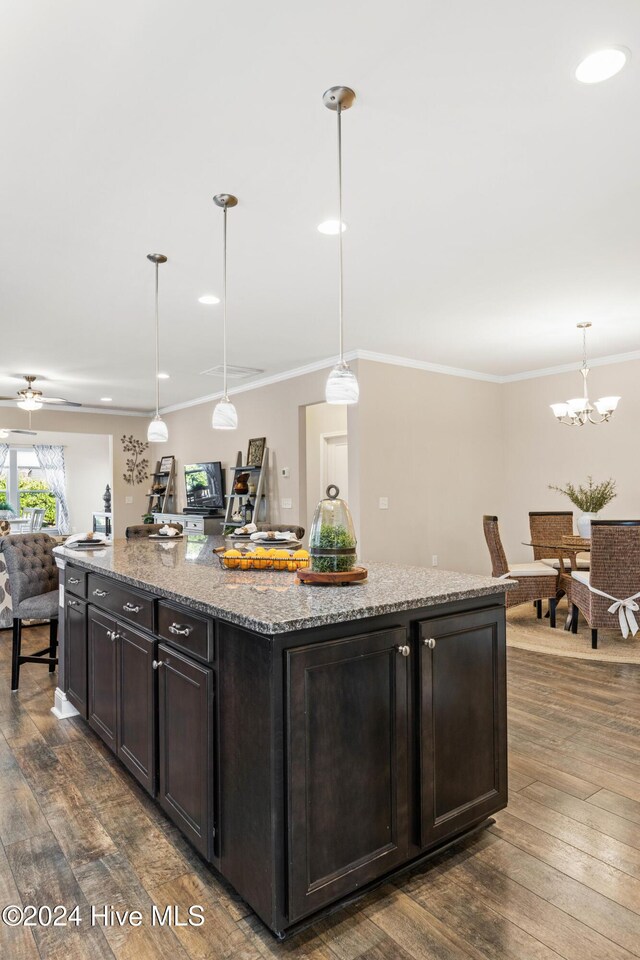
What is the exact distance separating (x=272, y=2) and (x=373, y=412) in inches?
178

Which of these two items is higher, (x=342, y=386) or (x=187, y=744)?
(x=342, y=386)

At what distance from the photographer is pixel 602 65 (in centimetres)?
199

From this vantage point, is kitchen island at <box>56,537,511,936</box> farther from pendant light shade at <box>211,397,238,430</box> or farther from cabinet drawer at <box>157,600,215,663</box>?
pendant light shade at <box>211,397,238,430</box>

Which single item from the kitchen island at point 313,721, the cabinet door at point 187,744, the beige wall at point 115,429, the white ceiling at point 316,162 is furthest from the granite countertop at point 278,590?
the beige wall at point 115,429

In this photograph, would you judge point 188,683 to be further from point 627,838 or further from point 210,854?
point 627,838

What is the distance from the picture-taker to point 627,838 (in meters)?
2.07

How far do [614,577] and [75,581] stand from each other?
3.86 meters

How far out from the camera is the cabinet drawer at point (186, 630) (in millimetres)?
1812

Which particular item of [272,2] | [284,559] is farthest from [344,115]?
[284,559]

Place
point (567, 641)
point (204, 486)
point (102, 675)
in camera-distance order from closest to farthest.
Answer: point (102, 675) → point (567, 641) → point (204, 486)

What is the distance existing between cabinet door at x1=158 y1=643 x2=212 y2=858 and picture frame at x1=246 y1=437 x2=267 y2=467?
540cm

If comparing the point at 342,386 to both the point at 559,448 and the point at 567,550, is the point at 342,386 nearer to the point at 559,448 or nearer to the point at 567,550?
the point at 567,550

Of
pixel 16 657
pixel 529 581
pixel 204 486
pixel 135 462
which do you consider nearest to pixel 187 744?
pixel 16 657

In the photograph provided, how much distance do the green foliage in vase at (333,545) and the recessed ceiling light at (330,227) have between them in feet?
6.24
